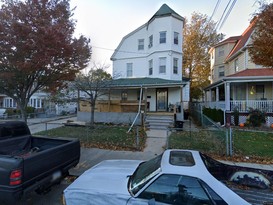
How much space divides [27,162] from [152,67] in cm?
1674

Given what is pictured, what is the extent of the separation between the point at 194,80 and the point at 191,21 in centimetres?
1010

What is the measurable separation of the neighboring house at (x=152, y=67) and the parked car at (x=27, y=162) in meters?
10.4

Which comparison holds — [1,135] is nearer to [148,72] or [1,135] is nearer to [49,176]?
[49,176]

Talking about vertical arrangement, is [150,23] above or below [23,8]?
above

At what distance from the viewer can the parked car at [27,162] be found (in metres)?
3.52

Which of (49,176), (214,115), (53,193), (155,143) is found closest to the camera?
(49,176)

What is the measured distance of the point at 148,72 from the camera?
794 inches

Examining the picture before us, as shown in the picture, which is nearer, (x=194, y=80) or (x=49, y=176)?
(x=49, y=176)

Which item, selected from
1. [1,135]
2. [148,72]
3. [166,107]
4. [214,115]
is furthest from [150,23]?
[1,135]

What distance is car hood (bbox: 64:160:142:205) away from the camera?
3.03 m

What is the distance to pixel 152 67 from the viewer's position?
63.7 feet

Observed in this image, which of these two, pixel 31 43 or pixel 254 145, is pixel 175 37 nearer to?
pixel 254 145

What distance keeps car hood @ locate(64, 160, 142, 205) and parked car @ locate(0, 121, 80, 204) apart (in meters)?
0.95

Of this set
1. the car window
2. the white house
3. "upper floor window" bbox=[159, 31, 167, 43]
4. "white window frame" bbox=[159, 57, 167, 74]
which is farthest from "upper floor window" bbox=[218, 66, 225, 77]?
the car window
